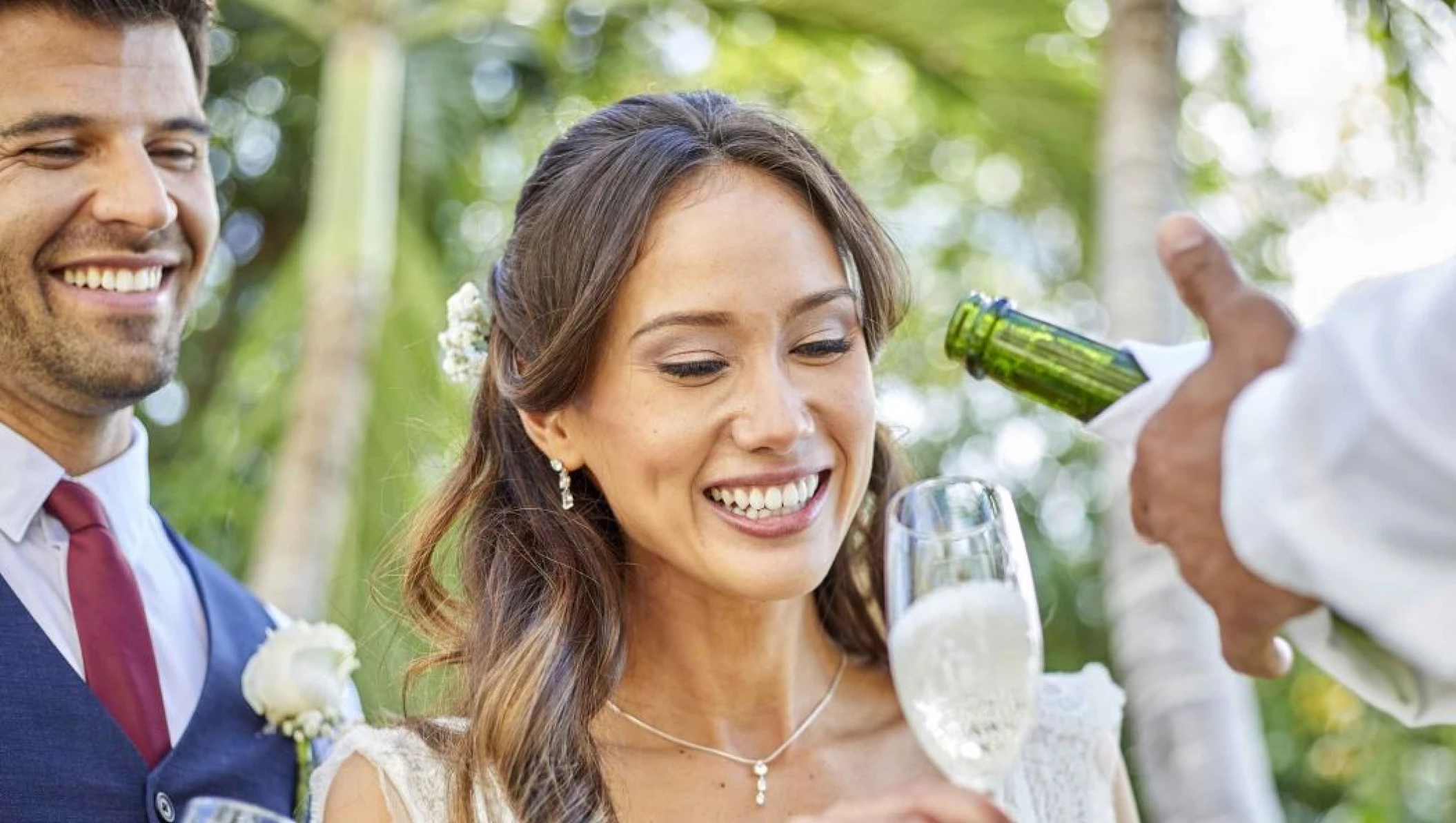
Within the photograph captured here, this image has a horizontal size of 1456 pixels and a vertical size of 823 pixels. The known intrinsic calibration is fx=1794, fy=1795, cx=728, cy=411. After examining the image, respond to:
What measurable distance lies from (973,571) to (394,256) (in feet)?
20.9

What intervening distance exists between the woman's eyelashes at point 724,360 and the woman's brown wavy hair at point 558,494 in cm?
19

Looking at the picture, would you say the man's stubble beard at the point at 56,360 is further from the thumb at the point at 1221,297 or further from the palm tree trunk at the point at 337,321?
the palm tree trunk at the point at 337,321

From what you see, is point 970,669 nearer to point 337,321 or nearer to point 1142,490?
point 1142,490

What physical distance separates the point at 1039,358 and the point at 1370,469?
0.68m

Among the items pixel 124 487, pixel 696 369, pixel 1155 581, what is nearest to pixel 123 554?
pixel 124 487

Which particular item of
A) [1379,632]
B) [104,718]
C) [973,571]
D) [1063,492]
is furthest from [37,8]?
[1063,492]

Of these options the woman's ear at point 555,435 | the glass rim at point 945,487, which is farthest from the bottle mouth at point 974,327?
the woman's ear at point 555,435

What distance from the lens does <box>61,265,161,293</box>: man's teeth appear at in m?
3.39

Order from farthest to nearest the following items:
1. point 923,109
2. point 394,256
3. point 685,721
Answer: point 923,109 → point 394,256 → point 685,721

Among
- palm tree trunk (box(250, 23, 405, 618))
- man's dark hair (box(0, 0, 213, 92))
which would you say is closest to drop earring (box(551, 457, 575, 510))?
man's dark hair (box(0, 0, 213, 92))

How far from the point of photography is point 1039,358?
2.42 m

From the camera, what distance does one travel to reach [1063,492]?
10.4m

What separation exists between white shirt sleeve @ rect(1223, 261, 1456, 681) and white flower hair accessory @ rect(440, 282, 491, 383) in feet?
6.69

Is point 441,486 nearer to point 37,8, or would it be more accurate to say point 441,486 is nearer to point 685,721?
point 685,721
